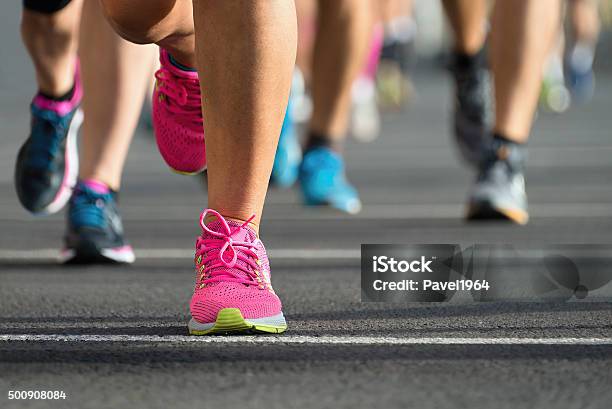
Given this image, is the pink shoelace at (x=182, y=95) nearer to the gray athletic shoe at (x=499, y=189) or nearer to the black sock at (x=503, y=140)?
the gray athletic shoe at (x=499, y=189)

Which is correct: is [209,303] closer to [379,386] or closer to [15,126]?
[379,386]

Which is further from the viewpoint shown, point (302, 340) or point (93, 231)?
point (93, 231)

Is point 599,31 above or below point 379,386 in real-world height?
above

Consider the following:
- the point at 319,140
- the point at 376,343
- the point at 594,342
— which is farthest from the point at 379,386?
the point at 319,140

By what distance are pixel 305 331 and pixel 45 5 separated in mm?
1486

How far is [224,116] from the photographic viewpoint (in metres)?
2.72

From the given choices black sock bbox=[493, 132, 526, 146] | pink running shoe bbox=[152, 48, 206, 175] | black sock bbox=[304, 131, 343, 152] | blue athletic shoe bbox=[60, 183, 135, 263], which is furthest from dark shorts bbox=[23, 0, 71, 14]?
black sock bbox=[304, 131, 343, 152]

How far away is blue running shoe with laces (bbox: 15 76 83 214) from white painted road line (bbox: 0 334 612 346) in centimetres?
120

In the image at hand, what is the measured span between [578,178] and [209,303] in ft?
13.9

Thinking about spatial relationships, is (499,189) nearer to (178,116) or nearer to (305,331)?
(178,116)

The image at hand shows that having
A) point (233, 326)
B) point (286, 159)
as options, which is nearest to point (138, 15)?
point (233, 326)

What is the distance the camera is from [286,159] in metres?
5.81

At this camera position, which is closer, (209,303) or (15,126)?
(209,303)

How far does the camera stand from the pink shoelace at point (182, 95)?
10.4 ft
